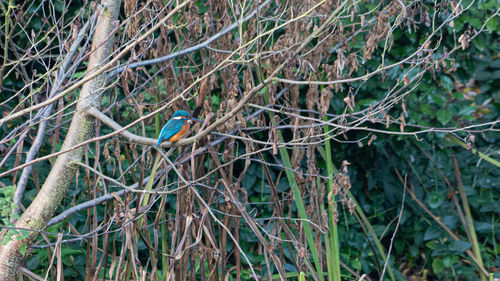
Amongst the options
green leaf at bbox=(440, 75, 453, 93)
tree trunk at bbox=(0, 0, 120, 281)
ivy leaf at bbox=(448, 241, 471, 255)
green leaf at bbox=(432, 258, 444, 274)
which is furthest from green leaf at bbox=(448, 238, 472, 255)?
tree trunk at bbox=(0, 0, 120, 281)

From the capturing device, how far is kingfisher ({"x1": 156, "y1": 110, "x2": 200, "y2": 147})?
264 centimetres

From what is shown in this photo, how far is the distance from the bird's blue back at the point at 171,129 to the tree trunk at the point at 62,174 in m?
0.41

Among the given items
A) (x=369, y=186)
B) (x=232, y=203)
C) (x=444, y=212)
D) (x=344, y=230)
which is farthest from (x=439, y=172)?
(x=232, y=203)

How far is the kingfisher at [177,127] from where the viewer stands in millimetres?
2643

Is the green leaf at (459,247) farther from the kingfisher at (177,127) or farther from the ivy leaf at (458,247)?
the kingfisher at (177,127)

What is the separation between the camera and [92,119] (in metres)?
2.95

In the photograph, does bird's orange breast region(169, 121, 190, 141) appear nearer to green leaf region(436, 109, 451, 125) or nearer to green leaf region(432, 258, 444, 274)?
green leaf region(436, 109, 451, 125)

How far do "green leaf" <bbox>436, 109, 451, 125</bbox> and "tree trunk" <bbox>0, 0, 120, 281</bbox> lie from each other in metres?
2.09

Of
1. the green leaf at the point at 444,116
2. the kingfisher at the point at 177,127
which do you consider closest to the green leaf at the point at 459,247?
the green leaf at the point at 444,116

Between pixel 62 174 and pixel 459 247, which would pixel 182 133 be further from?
pixel 459 247

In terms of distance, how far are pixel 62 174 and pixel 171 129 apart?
2.13 feet

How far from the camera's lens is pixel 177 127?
269 centimetres

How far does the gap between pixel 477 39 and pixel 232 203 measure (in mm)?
2164

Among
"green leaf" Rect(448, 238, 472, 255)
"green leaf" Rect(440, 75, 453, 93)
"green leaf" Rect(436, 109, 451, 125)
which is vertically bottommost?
"green leaf" Rect(448, 238, 472, 255)
